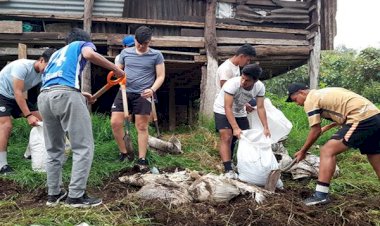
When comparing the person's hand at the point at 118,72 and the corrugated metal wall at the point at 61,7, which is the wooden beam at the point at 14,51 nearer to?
the corrugated metal wall at the point at 61,7

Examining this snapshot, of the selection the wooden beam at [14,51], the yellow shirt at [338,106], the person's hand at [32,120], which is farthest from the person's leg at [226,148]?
the wooden beam at [14,51]

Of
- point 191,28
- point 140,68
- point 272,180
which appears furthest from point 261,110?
point 191,28

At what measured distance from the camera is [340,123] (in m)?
3.93

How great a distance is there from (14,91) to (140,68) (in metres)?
1.44

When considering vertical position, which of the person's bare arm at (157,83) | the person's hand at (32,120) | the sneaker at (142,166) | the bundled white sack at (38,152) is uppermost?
the person's bare arm at (157,83)

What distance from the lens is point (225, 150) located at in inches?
183

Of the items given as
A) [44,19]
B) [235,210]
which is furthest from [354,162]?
[44,19]

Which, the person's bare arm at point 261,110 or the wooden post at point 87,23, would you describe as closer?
the person's bare arm at point 261,110

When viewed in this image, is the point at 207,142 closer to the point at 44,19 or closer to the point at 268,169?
the point at 268,169

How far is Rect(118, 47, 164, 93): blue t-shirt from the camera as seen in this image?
4.83 metres

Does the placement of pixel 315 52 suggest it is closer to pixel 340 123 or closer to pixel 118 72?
pixel 340 123

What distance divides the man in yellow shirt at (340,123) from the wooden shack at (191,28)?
11.8 feet

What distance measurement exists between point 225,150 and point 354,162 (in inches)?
87.4

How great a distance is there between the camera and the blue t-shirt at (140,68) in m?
4.83
